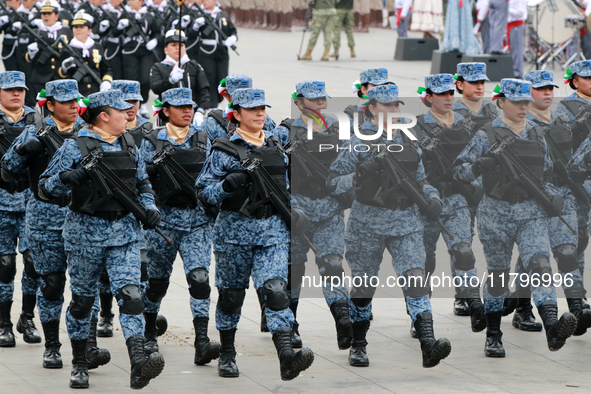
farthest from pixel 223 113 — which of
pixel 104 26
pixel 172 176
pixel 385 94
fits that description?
pixel 104 26

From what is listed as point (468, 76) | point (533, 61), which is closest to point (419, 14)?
point (533, 61)

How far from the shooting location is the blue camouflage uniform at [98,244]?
6844mm

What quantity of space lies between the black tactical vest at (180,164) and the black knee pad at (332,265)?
1.10 meters

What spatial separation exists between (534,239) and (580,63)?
1.91 metres

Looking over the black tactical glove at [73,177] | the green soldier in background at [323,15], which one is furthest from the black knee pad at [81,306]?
the green soldier in background at [323,15]

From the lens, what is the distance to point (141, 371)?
6477 millimetres

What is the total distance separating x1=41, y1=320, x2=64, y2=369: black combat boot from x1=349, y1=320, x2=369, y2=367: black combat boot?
211 centimetres

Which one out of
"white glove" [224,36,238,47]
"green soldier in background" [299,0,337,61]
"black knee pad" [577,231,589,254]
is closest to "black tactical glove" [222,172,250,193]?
"black knee pad" [577,231,589,254]

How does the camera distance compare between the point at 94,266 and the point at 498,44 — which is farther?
the point at 498,44

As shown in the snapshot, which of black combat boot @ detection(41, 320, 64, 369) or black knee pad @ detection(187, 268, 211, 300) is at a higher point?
black knee pad @ detection(187, 268, 211, 300)

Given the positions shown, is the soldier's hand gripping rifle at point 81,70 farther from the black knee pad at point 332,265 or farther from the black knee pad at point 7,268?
the black knee pad at point 332,265

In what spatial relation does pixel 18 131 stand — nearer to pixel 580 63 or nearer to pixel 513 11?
pixel 580 63

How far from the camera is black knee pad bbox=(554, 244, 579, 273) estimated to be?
8406 mm

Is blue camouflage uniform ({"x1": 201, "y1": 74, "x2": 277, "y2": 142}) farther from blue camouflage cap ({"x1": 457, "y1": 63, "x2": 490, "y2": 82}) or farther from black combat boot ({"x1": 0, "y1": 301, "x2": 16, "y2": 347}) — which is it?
black combat boot ({"x1": 0, "y1": 301, "x2": 16, "y2": 347})
